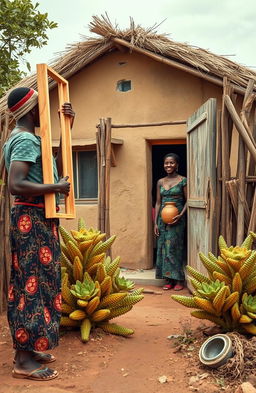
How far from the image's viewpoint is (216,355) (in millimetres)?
2846

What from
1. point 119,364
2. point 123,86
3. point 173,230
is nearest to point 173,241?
point 173,230

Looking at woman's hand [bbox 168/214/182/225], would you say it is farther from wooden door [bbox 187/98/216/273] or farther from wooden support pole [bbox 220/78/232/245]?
wooden support pole [bbox 220/78/232/245]

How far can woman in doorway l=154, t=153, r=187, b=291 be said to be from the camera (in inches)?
226

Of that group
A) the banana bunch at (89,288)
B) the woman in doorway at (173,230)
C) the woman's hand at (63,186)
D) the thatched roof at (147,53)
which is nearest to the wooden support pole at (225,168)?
the banana bunch at (89,288)

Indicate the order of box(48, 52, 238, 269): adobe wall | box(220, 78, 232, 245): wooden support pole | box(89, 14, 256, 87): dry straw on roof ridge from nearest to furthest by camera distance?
1. box(220, 78, 232, 245): wooden support pole
2. box(89, 14, 256, 87): dry straw on roof ridge
3. box(48, 52, 238, 269): adobe wall

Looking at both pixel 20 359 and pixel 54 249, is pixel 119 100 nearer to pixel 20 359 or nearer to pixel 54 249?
pixel 54 249

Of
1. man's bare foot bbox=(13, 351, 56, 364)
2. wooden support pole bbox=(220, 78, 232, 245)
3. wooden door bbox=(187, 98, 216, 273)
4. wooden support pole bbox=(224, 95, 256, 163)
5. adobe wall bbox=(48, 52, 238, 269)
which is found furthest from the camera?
adobe wall bbox=(48, 52, 238, 269)

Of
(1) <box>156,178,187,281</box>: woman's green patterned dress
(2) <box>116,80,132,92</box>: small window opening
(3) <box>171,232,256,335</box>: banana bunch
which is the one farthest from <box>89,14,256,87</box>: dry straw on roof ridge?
(3) <box>171,232,256,335</box>: banana bunch

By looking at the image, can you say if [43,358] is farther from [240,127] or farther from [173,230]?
[173,230]

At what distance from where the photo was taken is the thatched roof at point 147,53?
5.44 metres

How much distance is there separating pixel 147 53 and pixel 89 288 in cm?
369

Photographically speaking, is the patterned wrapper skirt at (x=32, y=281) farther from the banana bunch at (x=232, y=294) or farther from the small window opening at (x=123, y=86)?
the small window opening at (x=123, y=86)

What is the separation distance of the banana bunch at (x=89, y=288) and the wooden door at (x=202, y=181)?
1208 millimetres

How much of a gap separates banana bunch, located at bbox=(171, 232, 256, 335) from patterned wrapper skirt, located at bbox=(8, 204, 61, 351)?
3.32 ft
